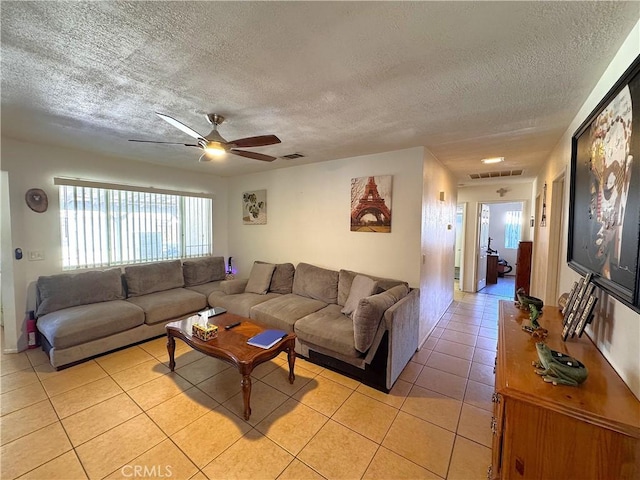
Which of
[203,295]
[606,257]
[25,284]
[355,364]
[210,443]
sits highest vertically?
[606,257]

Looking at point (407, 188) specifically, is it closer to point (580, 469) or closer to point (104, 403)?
point (580, 469)

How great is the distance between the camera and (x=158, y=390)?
2430mm

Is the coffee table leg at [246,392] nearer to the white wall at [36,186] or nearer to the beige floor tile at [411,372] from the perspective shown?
the beige floor tile at [411,372]

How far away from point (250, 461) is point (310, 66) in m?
2.51

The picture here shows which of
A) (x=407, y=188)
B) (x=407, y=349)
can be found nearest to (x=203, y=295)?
(x=407, y=349)

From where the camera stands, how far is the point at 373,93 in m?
1.85

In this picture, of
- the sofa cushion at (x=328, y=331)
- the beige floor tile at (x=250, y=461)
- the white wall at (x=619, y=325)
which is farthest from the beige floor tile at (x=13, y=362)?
the white wall at (x=619, y=325)

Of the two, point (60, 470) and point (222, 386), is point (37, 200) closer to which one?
point (60, 470)

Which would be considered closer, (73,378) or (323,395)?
(323,395)

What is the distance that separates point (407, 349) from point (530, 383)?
1.77 metres

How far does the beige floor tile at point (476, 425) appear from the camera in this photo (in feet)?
6.34

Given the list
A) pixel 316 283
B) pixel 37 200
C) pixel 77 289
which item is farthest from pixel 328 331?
pixel 37 200

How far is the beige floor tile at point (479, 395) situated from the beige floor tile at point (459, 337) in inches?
37.7

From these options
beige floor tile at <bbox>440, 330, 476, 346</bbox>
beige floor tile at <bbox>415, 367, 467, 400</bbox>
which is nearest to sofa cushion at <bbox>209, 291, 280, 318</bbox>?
beige floor tile at <bbox>415, 367, 467, 400</bbox>
